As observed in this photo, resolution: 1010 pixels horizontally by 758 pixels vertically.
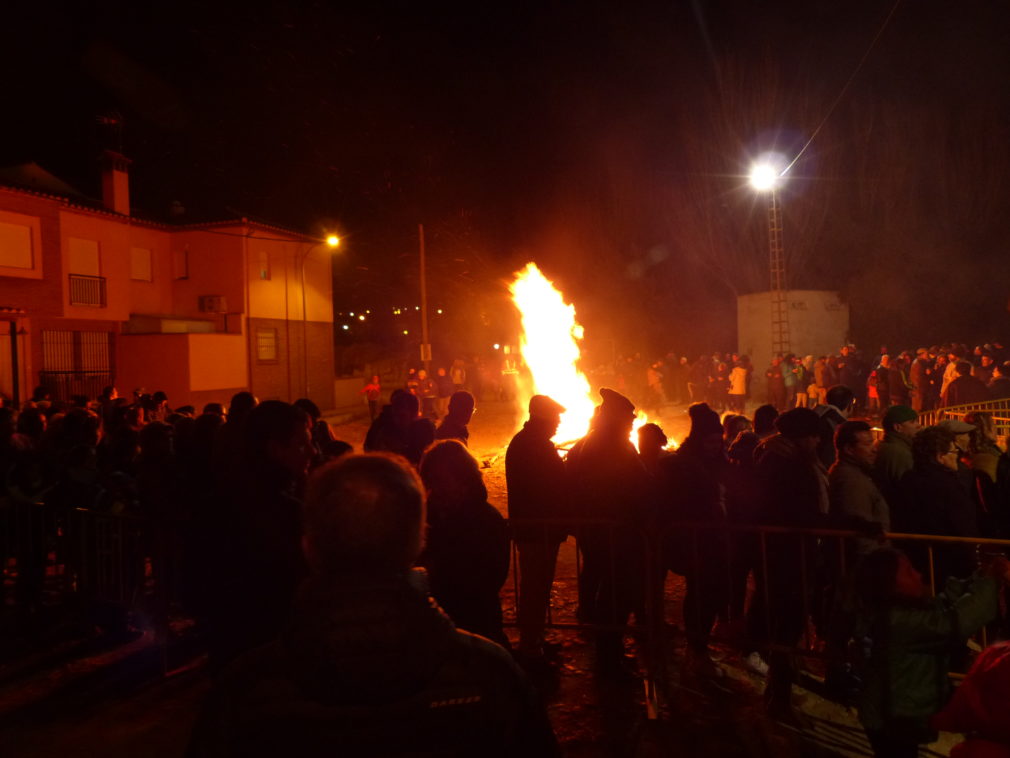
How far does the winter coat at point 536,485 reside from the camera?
549 cm

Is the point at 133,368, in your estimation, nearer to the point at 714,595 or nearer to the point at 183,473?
the point at 183,473

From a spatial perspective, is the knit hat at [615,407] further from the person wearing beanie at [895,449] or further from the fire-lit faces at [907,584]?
the fire-lit faces at [907,584]

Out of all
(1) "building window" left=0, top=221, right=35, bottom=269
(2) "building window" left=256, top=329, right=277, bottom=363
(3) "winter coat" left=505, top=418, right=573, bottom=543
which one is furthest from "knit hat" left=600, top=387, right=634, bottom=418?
(2) "building window" left=256, top=329, right=277, bottom=363

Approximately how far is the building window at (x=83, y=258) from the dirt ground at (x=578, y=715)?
23.1 m

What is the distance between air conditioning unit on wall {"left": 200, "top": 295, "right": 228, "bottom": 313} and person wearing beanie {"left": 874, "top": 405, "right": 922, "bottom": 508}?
2692cm

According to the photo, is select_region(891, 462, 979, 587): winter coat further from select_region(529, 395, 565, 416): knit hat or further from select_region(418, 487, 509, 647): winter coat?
select_region(418, 487, 509, 647): winter coat

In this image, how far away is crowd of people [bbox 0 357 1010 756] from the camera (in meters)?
1.60

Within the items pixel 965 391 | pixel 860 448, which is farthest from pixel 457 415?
pixel 965 391

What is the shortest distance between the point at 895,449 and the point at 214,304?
89.3 ft

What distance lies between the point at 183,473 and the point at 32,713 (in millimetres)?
1942

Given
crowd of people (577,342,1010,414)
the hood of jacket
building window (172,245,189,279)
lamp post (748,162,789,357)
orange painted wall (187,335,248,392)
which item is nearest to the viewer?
the hood of jacket

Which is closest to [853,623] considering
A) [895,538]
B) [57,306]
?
[895,538]

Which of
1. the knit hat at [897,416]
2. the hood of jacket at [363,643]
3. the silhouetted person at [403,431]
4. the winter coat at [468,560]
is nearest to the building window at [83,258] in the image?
the silhouetted person at [403,431]

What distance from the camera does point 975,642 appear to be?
5527 millimetres
